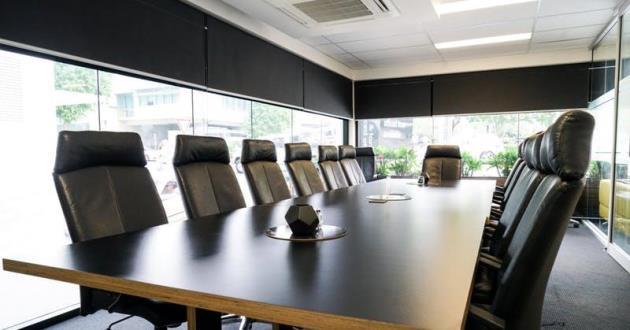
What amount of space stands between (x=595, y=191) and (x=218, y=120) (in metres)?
5.33

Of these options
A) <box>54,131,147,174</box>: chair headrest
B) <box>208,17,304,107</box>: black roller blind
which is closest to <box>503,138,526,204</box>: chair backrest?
<box>54,131,147,174</box>: chair headrest

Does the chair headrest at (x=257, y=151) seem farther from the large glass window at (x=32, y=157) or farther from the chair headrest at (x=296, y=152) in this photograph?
the large glass window at (x=32, y=157)

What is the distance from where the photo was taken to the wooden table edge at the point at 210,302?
0.70 m

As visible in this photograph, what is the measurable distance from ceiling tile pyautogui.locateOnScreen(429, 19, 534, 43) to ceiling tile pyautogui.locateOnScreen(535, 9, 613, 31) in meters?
0.15

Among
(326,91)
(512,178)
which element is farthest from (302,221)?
(326,91)

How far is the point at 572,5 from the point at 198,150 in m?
4.43

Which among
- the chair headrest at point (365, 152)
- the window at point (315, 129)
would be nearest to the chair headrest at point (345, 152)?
the window at point (315, 129)

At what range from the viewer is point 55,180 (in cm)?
163

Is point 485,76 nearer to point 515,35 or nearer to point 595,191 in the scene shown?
point 515,35

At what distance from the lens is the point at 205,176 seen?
2.55 metres

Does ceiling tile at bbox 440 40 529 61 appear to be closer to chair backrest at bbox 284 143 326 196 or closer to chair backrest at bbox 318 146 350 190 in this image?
chair backrest at bbox 318 146 350 190

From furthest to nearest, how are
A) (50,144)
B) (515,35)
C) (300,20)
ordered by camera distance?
1. (515,35)
2. (300,20)
3. (50,144)

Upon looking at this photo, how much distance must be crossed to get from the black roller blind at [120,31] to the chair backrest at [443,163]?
11.7ft

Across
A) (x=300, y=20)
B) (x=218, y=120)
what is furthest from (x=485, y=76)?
(x=218, y=120)
